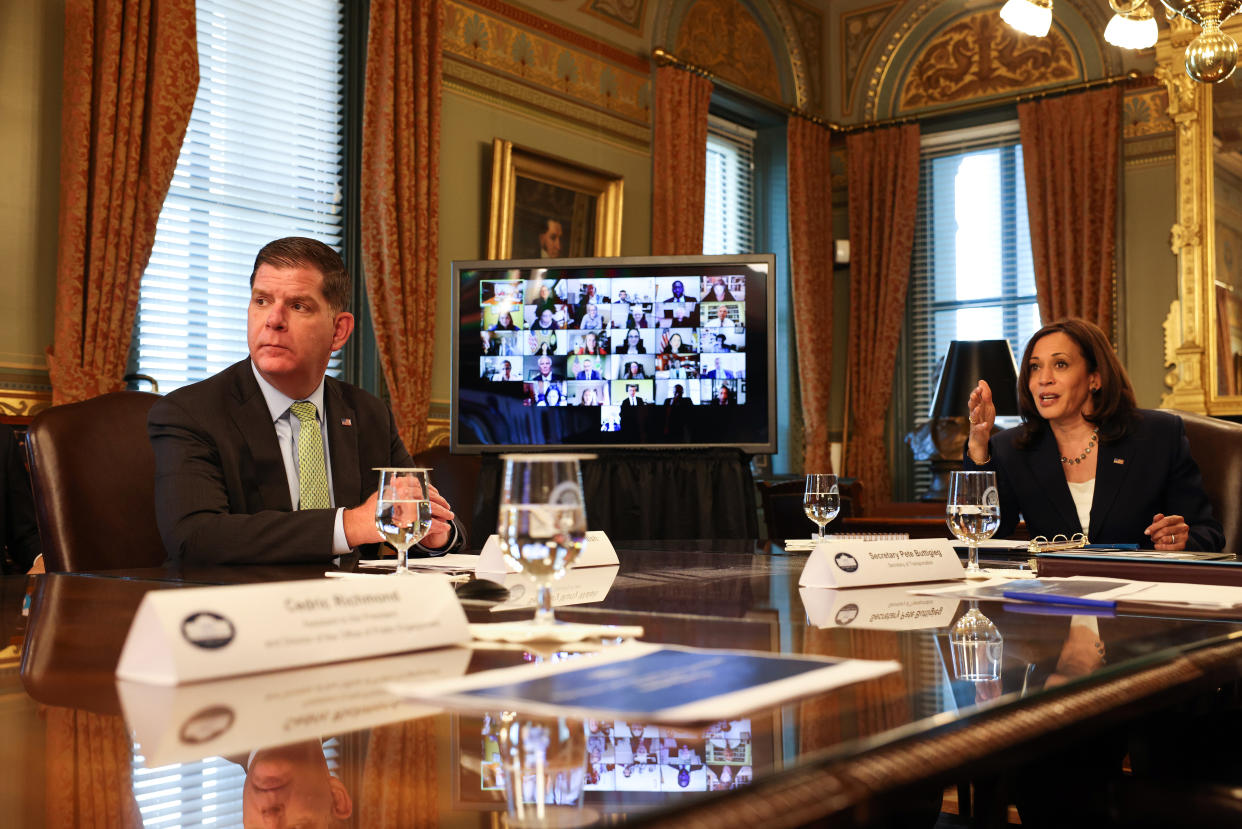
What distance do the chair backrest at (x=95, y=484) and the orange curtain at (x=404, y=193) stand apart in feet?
8.83

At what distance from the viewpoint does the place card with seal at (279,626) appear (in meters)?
0.77

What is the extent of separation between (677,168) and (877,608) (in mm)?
5531

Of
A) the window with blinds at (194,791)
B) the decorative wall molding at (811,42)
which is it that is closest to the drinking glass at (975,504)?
the window with blinds at (194,791)

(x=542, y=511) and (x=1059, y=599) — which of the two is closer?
(x=542, y=511)

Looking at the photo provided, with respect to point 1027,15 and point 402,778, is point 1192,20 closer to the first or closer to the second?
point 1027,15

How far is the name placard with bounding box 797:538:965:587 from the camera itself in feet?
4.79

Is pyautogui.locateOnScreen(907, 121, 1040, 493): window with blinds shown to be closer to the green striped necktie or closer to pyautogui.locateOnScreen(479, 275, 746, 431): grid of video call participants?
pyautogui.locateOnScreen(479, 275, 746, 431): grid of video call participants

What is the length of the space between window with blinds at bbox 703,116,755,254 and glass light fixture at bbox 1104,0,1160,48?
144 inches

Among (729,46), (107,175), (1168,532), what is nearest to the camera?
(1168,532)

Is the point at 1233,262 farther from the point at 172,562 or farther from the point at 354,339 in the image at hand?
the point at 172,562

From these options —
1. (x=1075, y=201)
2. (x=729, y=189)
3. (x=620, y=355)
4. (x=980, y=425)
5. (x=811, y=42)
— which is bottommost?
(x=980, y=425)

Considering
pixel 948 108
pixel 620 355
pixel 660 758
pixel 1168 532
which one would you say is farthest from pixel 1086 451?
pixel 948 108

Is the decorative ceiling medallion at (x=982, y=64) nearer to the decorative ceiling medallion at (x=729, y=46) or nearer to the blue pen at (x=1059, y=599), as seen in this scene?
the decorative ceiling medallion at (x=729, y=46)

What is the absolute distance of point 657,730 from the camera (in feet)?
2.06
